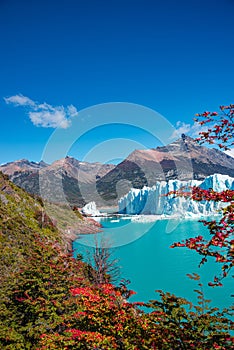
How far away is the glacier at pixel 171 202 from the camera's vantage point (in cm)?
5462

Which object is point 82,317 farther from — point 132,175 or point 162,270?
point 132,175

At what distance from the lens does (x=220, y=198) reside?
306 cm

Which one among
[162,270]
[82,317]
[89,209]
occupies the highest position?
[89,209]

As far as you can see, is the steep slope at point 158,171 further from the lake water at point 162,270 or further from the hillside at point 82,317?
the hillside at point 82,317

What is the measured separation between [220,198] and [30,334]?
5.79m

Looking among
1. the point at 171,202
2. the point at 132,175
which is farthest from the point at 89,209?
the point at 132,175

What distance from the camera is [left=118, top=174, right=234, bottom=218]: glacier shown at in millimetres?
54625

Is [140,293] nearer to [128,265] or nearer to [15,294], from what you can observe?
[128,265]

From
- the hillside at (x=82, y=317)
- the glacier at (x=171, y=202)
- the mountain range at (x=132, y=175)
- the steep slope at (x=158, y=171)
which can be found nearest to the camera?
the hillside at (x=82, y=317)

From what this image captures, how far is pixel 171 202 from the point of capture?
203 feet

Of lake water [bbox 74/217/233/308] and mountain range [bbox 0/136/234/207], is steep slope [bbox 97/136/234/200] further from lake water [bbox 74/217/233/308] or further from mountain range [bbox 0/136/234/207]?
lake water [bbox 74/217/233/308]

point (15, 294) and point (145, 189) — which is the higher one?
point (145, 189)

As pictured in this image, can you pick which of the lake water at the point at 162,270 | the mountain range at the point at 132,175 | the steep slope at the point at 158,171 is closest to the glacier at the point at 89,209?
the mountain range at the point at 132,175

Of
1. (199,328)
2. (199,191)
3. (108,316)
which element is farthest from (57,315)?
(199,191)
